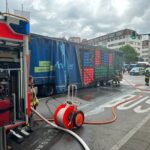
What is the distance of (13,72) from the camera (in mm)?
5785

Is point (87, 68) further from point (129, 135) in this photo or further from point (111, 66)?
point (129, 135)

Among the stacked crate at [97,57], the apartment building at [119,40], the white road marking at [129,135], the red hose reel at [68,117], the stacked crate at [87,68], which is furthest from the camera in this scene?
the apartment building at [119,40]

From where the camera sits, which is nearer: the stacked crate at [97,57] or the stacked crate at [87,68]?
the stacked crate at [87,68]

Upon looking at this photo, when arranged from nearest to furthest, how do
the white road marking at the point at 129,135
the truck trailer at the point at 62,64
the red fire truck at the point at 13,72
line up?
the red fire truck at the point at 13,72 → the white road marking at the point at 129,135 → the truck trailer at the point at 62,64

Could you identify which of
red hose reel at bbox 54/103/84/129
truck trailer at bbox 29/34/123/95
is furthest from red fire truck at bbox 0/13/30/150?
truck trailer at bbox 29/34/123/95

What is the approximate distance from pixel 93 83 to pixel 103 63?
2.08 meters

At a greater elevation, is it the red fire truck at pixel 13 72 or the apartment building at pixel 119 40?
Answer: the apartment building at pixel 119 40

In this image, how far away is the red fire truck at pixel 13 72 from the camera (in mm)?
5371

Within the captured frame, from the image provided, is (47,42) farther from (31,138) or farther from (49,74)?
(31,138)

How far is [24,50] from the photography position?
227 inches

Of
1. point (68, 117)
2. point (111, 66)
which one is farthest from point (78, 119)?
point (111, 66)

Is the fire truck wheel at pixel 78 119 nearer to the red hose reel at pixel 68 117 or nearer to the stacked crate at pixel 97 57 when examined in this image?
the red hose reel at pixel 68 117

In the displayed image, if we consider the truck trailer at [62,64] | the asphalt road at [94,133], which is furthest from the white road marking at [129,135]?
the truck trailer at [62,64]

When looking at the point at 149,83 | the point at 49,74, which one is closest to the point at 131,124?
the point at 49,74
